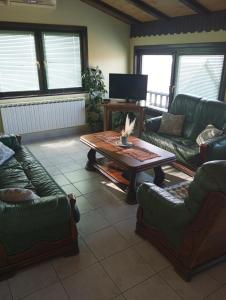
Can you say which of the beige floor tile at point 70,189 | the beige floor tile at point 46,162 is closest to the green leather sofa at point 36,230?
the beige floor tile at point 70,189

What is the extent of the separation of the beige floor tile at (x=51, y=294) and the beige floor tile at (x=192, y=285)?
0.79m

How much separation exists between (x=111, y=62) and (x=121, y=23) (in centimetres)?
84

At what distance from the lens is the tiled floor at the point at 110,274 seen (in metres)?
1.85

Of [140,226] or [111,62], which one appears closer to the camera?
[140,226]

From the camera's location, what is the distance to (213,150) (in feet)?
10.4

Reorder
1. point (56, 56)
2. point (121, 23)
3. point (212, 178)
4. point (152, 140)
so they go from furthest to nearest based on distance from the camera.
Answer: point (121, 23)
point (56, 56)
point (152, 140)
point (212, 178)

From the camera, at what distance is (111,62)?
5.53m

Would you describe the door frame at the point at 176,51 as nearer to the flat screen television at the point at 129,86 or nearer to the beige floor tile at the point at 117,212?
the flat screen television at the point at 129,86

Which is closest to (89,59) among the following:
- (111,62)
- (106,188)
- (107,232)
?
(111,62)

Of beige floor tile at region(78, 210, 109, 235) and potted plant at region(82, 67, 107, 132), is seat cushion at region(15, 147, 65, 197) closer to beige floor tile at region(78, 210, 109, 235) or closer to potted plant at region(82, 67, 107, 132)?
beige floor tile at region(78, 210, 109, 235)

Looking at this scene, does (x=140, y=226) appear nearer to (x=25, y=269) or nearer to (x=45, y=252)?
(x=45, y=252)

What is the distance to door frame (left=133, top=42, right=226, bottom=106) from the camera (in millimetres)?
3979

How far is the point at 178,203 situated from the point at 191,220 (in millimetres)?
176

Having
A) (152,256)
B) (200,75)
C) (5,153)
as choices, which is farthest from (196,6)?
(152,256)
